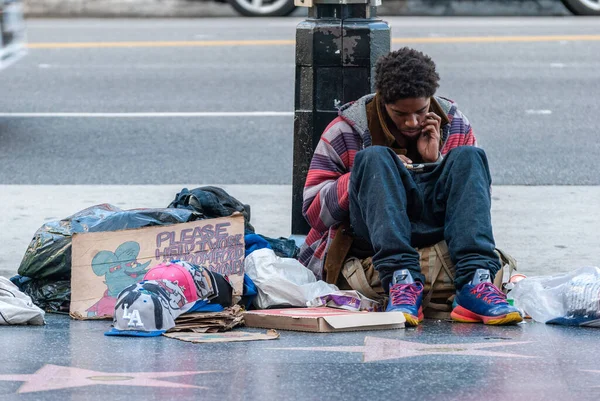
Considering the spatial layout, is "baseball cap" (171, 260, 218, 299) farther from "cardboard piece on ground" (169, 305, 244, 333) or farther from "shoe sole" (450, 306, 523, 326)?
"shoe sole" (450, 306, 523, 326)

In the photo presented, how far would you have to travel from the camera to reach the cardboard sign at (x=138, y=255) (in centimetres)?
467

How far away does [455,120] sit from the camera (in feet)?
15.7

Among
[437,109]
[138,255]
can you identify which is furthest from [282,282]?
[437,109]

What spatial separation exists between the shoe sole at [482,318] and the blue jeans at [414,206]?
0.11 meters

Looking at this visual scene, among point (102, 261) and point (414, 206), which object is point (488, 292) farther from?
point (102, 261)

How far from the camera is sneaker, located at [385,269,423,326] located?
4.41 metres

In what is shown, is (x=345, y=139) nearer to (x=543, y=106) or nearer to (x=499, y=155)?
(x=499, y=155)

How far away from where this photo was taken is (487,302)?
4.39 metres

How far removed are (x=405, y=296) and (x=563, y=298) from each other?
661 millimetres

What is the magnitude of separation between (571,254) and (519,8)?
11.0m

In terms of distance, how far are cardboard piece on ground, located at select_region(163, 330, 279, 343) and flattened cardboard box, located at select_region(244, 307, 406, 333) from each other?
0.08 m

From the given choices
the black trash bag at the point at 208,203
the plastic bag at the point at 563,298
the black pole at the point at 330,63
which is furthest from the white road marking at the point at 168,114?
the plastic bag at the point at 563,298

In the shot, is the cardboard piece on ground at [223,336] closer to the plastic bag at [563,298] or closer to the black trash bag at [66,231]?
the black trash bag at [66,231]

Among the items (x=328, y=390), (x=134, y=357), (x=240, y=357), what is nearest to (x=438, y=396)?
(x=328, y=390)
